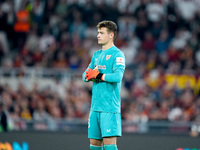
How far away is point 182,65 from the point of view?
45.6ft

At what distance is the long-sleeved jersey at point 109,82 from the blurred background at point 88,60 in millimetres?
4113

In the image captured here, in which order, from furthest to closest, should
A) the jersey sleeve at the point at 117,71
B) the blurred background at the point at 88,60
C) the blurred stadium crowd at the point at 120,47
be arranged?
the blurred stadium crowd at the point at 120,47, the blurred background at the point at 88,60, the jersey sleeve at the point at 117,71

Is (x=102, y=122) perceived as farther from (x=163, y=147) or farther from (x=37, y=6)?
(x=37, y=6)

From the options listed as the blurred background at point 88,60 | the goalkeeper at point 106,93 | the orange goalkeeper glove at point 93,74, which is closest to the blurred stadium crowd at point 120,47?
the blurred background at point 88,60

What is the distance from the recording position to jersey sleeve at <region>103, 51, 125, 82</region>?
609 cm

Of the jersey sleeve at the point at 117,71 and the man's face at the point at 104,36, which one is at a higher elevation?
the man's face at the point at 104,36

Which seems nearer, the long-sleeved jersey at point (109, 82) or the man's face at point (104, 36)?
the long-sleeved jersey at point (109, 82)

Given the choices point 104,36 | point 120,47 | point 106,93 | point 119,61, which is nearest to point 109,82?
point 106,93

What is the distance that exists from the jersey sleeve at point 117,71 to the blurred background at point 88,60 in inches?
167

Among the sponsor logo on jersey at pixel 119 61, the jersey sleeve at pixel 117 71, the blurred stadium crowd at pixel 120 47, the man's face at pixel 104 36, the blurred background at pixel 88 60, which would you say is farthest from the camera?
the blurred stadium crowd at pixel 120 47

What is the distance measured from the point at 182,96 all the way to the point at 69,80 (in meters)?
3.09

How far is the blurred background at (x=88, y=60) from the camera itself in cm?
1191

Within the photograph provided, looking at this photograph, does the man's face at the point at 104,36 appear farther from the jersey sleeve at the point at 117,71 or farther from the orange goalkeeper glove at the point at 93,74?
the orange goalkeeper glove at the point at 93,74

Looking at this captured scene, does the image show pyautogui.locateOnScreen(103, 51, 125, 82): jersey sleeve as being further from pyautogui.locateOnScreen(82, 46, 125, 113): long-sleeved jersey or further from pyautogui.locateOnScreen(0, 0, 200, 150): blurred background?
pyautogui.locateOnScreen(0, 0, 200, 150): blurred background
